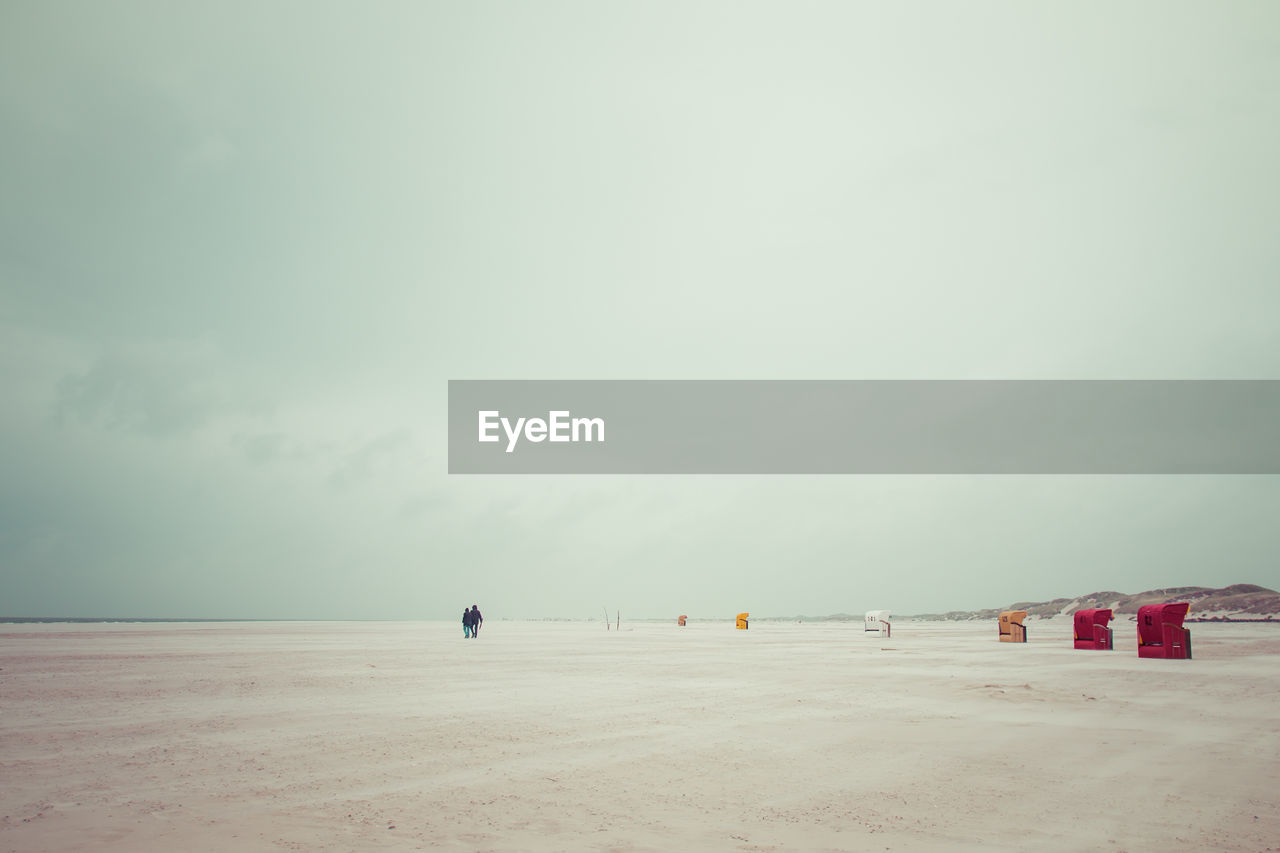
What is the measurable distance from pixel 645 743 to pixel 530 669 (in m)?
13.3

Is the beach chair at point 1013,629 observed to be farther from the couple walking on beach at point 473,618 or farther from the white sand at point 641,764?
the couple walking on beach at point 473,618

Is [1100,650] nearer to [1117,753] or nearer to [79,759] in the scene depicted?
[1117,753]

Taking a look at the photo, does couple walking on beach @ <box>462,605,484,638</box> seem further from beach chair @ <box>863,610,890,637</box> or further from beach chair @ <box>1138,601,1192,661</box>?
beach chair @ <box>1138,601,1192,661</box>

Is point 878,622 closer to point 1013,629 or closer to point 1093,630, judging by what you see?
point 1013,629

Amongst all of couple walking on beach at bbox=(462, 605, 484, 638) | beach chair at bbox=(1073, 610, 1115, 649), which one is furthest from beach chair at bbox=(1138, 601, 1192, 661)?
couple walking on beach at bbox=(462, 605, 484, 638)

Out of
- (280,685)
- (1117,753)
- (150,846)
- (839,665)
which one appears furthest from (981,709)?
(280,685)

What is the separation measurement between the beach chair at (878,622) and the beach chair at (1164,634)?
23.3 meters

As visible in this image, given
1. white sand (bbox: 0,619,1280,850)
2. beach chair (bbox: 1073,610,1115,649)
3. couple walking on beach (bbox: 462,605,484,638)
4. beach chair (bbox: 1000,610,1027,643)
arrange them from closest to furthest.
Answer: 1. white sand (bbox: 0,619,1280,850)
2. beach chair (bbox: 1073,610,1115,649)
3. beach chair (bbox: 1000,610,1027,643)
4. couple walking on beach (bbox: 462,605,484,638)

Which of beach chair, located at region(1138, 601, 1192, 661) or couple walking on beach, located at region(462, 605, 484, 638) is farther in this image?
couple walking on beach, located at region(462, 605, 484, 638)

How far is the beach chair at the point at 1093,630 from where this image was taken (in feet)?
103

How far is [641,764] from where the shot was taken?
32.0ft

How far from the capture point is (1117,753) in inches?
411

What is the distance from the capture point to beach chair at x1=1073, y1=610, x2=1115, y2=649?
103 ft

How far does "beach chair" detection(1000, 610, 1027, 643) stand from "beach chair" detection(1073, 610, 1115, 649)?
5353 mm
